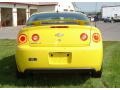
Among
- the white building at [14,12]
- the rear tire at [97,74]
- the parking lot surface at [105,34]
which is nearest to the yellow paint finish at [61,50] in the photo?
the rear tire at [97,74]

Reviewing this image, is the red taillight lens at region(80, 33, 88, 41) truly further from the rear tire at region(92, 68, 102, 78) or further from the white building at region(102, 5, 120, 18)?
the white building at region(102, 5, 120, 18)

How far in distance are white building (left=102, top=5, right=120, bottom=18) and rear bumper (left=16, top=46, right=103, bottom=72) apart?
6751cm

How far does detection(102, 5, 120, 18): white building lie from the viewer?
73944 mm

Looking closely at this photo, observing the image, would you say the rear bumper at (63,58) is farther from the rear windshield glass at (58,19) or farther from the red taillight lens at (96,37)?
the rear windshield glass at (58,19)

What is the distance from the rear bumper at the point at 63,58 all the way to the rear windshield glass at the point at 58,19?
80 cm

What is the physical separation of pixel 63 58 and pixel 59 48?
19 centimetres

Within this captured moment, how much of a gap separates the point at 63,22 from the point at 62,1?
5637 cm

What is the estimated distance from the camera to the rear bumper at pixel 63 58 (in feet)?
19.9

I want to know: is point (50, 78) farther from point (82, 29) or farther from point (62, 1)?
point (62, 1)

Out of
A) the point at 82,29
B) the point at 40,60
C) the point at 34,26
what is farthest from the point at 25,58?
the point at 82,29

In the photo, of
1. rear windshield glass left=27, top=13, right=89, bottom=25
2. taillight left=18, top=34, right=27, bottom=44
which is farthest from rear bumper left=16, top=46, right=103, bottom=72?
rear windshield glass left=27, top=13, right=89, bottom=25

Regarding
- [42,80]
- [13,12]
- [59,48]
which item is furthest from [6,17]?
[59,48]

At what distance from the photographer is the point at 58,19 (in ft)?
23.7

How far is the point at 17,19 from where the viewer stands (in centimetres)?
4369
